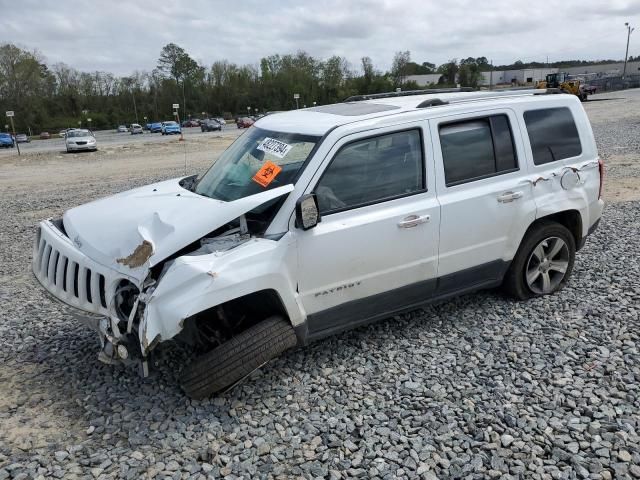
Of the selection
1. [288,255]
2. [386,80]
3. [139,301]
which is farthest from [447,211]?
[386,80]

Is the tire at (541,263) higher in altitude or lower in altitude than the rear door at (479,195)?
lower

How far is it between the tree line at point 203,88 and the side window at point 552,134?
7970 cm

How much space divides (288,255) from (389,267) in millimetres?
860

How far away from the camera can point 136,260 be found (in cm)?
316

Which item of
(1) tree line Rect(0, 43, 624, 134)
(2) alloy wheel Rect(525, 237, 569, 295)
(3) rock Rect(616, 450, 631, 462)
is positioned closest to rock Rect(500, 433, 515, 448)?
(3) rock Rect(616, 450, 631, 462)

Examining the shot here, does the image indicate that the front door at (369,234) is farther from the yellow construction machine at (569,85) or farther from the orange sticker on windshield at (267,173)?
the yellow construction machine at (569,85)

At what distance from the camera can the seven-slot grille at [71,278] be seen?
131 inches

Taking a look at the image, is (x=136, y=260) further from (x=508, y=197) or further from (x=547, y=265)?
(x=547, y=265)

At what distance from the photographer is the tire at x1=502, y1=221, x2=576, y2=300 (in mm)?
4594

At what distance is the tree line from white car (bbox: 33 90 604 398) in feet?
263

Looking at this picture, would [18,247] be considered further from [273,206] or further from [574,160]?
[574,160]

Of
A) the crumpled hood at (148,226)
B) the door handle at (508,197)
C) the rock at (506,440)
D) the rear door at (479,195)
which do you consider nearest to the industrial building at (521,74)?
the rear door at (479,195)

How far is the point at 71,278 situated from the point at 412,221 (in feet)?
8.17

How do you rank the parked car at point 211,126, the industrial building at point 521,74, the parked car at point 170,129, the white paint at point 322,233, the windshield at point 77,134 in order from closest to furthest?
the white paint at point 322,233 < the windshield at point 77,134 < the parked car at point 170,129 < the parked car at point 211,126 < the industrial building at point 521,74
